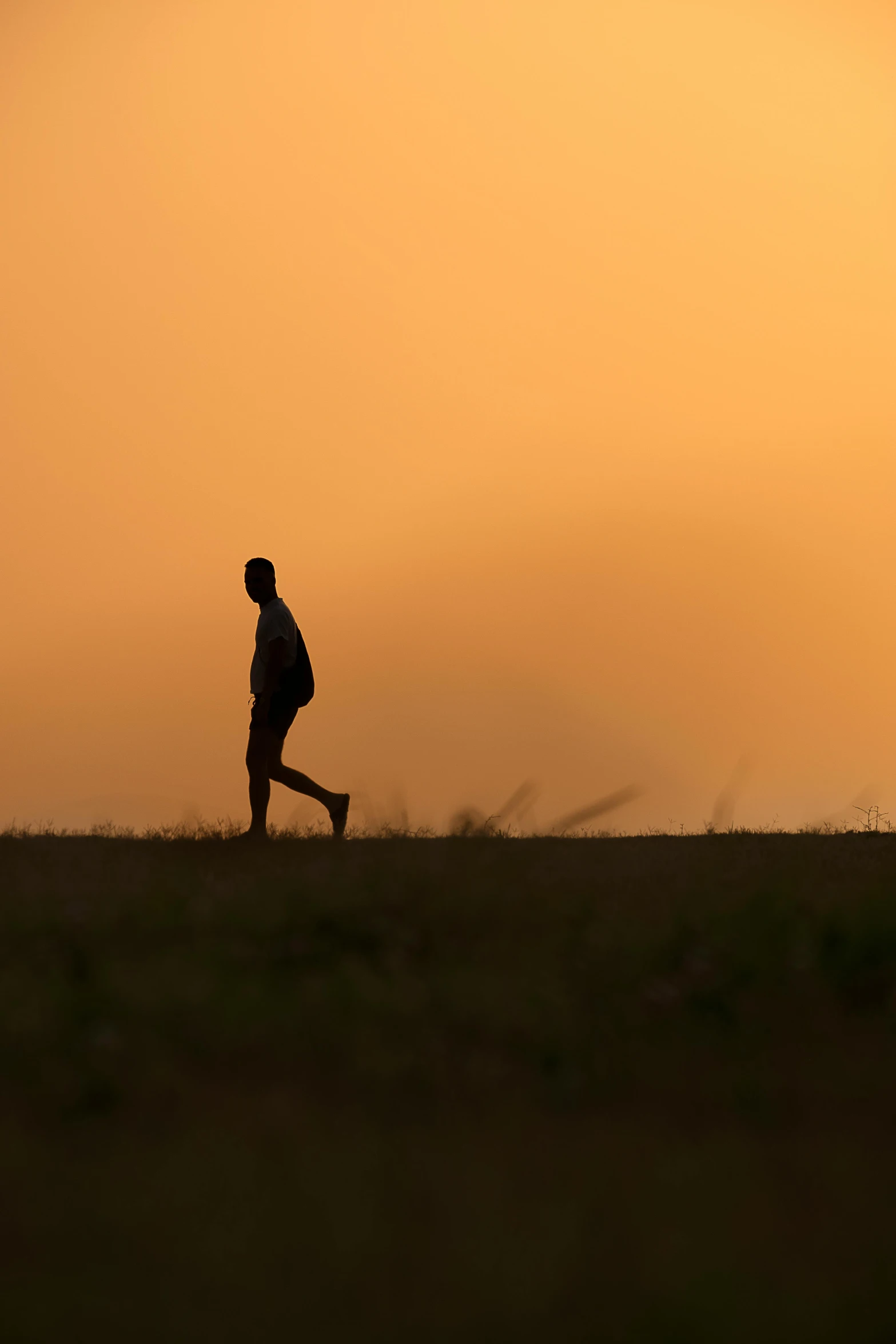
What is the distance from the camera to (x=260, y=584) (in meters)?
9.16

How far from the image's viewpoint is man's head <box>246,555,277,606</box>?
9164 millimetres

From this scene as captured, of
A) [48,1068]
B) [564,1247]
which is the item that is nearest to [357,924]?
[48,1068]

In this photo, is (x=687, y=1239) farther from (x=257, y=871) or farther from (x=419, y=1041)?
(x=257, y=871)

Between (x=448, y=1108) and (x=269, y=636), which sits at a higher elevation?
(x=269, y=636)

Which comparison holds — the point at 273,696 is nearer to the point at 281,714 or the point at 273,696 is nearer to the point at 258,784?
the point at 281,714

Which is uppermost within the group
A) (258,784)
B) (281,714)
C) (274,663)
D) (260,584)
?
(260,584)

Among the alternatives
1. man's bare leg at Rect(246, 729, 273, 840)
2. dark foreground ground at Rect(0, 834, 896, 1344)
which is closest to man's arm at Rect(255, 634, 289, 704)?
man's bare leg at Rect(246, 729, 273, 840)

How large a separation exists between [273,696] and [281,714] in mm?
136

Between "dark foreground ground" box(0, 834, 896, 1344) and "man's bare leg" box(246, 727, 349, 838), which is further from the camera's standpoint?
"man's bare leg" box(246, 727, 349, 838)

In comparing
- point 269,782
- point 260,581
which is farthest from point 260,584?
point 269,782

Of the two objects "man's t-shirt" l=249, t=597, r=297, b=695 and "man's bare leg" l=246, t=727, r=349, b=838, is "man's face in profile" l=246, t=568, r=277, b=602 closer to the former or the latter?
"man's t-shirt" l=249, t=597, r=297, b=695

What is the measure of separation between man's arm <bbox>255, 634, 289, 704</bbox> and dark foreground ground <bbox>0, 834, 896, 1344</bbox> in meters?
2.50

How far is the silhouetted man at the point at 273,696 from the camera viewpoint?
29.2 ft

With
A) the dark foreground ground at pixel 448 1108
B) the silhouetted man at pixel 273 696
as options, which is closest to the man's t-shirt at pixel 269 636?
the silhouetted man at pixel 273 696
